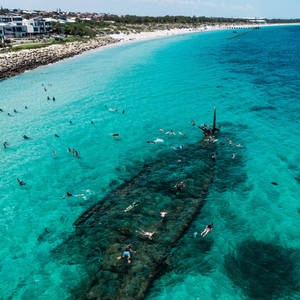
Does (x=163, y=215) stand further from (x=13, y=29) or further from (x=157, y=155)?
(x=13, y=29)

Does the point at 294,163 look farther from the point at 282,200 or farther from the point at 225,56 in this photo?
the point at 225,56

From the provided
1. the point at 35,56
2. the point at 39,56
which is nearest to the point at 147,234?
the point at 35,56

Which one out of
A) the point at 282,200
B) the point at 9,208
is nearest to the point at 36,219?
the point at 9,208

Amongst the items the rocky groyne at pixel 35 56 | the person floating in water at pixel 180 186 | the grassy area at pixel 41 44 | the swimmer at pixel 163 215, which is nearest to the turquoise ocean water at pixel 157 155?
the swimmer at pixel 163 215

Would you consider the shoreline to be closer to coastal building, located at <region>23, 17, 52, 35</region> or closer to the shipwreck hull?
coastal building, located at <region>23, 17, 52, 35</region>

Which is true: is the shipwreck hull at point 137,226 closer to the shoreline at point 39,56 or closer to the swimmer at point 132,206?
the swimmer at point 132,206
